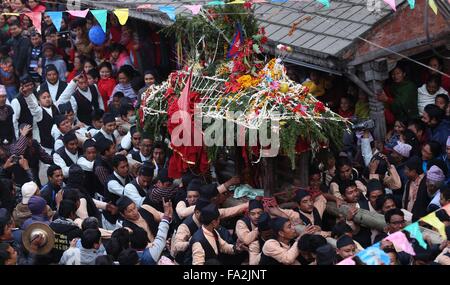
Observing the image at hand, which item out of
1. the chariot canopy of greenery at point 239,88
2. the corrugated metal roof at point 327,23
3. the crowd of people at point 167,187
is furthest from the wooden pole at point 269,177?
the corrugated metal roof at point 327,23

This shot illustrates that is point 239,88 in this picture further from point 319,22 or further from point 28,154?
point 28,154

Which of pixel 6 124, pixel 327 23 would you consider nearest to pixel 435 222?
pixel 327 23

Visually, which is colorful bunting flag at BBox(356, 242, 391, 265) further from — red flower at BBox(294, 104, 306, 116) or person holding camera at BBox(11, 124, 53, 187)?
person holding camera at BBox(11, 124, 53, 187)

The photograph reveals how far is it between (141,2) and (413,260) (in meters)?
8.16

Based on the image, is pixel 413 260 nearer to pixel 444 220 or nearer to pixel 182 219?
pixel 444 220

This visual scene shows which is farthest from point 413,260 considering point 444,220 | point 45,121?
point 45,121

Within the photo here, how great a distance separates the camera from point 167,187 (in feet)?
43.6

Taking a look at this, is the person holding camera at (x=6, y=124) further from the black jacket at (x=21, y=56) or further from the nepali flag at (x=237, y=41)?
the nepali flag at (x=237, y=41)

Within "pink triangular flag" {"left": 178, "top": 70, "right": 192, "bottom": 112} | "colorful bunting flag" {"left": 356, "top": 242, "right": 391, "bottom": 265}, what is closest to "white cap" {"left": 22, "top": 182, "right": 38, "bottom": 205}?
"pink triangular flag" {"left": 178, "top": 70, "right": 192, "bottom": 112}

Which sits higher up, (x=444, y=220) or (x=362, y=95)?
(x=362, y=95)

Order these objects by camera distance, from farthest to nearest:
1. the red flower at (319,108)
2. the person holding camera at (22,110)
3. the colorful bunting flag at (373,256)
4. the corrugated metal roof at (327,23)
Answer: the person holding camera at (22,110) < the corrugated metal roof at (327,23) < the red flower at (319,108) < the colorful bunting flag at (373,256)

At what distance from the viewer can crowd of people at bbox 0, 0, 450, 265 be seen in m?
11.6

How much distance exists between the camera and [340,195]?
13.0 metres

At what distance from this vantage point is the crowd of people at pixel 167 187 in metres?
11.6
